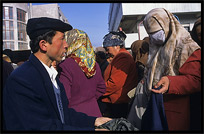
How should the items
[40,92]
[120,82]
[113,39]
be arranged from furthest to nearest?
[113,39]
[120,82]
[40,92]

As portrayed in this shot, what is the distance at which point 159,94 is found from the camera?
4.83 ft

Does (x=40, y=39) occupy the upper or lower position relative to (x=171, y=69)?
upper

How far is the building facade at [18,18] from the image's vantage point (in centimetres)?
4591

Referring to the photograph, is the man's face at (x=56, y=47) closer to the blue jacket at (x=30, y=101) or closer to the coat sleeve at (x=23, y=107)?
the blue jacket at (x=30, y=101)

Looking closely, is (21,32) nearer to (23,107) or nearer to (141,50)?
(141,50)

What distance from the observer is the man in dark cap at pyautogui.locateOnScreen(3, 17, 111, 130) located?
1.16 m

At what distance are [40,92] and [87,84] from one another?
2.81 ft

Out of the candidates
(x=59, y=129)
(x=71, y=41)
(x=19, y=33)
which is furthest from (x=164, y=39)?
(x=19, y=33)

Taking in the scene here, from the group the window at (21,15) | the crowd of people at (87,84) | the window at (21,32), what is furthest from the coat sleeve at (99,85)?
the window at (21,15)

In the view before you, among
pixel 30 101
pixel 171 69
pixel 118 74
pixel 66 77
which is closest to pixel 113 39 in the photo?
pixel 118 74

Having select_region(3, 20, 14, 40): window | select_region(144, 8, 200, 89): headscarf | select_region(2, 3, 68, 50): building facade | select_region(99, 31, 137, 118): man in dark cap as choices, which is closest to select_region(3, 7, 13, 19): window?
select_region(2, 3, 68, 50): building facade

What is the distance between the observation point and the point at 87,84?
6.86 ft

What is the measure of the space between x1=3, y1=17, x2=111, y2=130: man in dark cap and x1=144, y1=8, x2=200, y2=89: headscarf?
0.73 m

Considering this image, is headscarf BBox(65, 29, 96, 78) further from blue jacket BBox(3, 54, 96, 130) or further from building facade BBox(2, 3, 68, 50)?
building facade BBox(2, 3, 68, 50)
